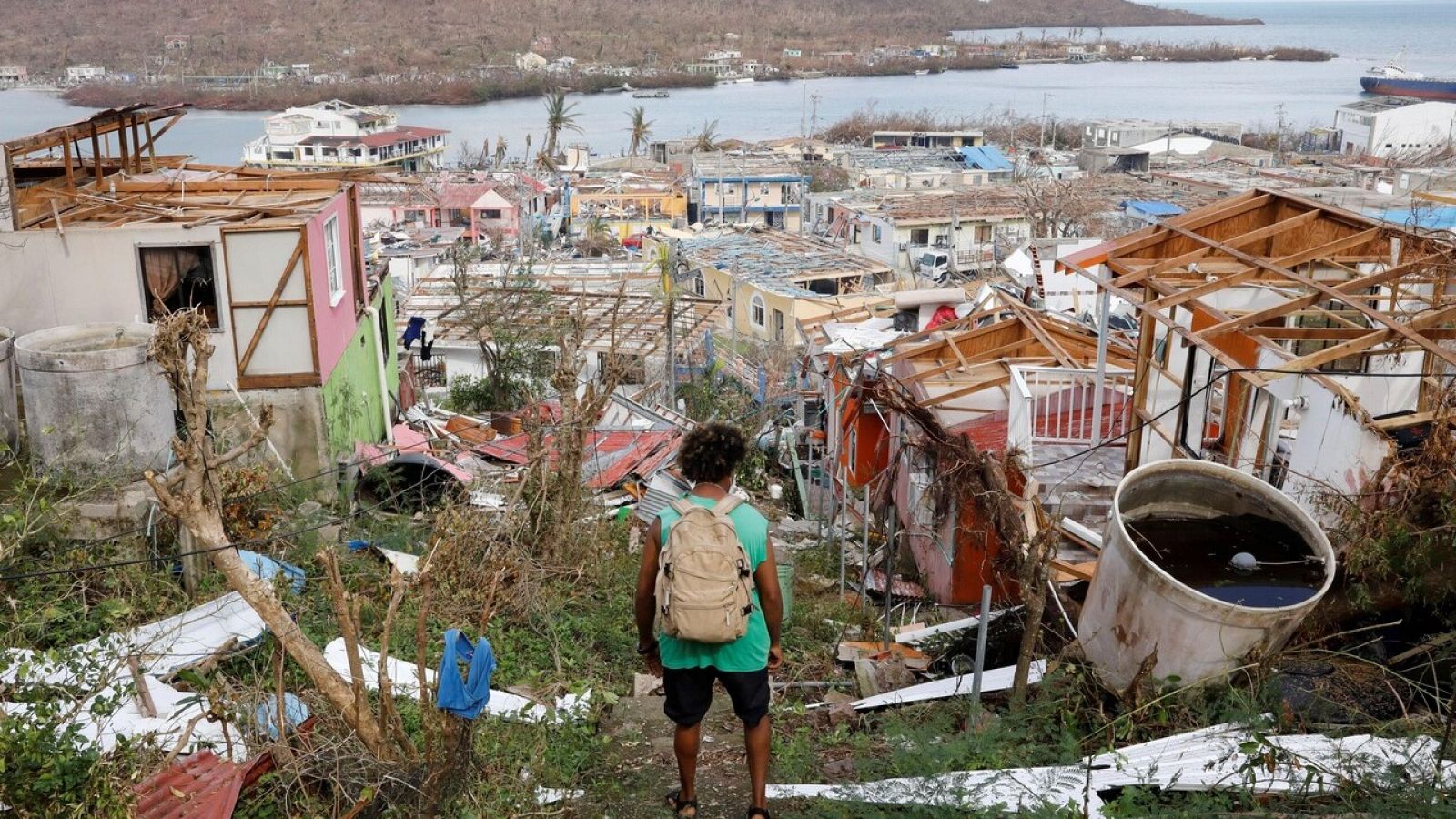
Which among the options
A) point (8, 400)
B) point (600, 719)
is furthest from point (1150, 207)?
point (600, 719)

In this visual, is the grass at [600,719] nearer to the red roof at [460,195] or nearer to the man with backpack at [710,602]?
the man with backpack at [710,602]

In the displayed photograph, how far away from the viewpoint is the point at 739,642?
4152mm

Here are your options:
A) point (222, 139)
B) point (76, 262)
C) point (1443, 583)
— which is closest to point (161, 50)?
point (222, 139)

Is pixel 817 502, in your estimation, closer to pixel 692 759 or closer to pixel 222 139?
pixel 692 759

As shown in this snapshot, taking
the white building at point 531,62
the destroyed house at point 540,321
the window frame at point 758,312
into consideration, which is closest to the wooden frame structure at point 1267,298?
the destroyed house at point 540,321

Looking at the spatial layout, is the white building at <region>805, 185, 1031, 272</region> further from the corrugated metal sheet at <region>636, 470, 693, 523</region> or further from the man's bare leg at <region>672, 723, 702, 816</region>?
the man's bare leg at <region>672, 723, 702, 816</region>

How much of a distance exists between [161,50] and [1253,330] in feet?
540

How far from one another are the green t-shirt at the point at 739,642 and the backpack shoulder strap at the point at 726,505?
1cm

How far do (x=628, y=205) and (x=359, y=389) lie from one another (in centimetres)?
4776

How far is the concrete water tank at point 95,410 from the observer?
356 inches

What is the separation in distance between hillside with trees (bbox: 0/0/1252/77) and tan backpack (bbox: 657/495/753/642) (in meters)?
145

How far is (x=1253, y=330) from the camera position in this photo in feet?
24.3

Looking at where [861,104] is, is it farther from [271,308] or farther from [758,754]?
[758,754]

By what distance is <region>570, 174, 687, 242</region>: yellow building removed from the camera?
184 feet
